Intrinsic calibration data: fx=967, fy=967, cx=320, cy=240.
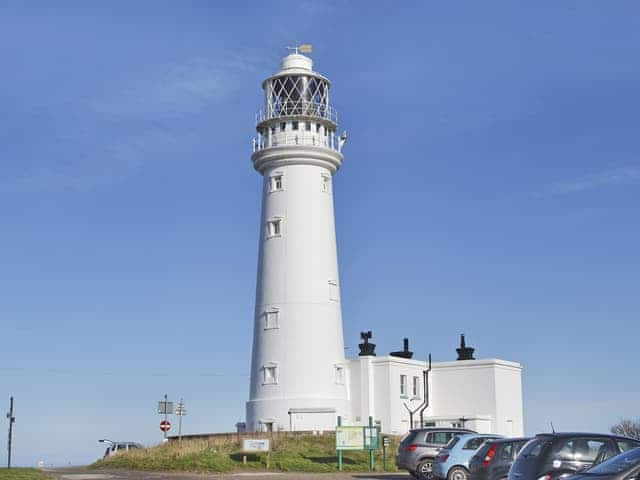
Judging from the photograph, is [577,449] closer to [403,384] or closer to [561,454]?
[561,454]

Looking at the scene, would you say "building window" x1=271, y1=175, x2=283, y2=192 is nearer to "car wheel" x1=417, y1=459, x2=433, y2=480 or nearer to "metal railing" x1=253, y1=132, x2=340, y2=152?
"metal railing" x1=253, y1=132, x2=340, y2=152

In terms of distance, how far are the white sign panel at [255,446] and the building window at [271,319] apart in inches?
446

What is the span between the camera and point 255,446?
3419 centimetres

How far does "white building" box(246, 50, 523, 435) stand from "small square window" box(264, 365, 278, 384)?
0.06m

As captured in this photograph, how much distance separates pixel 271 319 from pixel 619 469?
3341 cm

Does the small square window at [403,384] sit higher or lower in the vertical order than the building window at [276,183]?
lower

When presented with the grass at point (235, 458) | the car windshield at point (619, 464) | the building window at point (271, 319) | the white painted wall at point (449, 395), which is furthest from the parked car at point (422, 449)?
the white painted wall at point (449, 395)

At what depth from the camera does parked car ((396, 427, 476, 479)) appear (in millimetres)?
26484

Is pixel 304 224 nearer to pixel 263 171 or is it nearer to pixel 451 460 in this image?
pixel 263 171

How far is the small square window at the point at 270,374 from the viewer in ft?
148

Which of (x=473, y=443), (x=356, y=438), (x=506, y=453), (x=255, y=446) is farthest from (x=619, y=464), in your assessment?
(x=255, y=446)

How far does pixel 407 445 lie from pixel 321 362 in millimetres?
18356

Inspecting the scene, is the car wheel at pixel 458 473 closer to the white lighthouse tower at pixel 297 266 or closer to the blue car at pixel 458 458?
the blue car at pixel 458 458

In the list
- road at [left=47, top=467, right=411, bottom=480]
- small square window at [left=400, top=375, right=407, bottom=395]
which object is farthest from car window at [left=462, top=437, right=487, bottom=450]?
small square window at [left=400, top=375, right=407, bottom=395]
